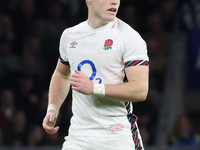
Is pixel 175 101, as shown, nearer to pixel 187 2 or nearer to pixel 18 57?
pixel 187 2

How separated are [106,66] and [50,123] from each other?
0.75 meters

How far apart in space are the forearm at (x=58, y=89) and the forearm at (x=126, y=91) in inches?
32.0

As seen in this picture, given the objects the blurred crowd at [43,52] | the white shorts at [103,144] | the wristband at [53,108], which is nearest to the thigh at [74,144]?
the white shorts at [103,144]

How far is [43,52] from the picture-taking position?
7.39 meters

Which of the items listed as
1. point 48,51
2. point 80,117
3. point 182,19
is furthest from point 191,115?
point 80,117

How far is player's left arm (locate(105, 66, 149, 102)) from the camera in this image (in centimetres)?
292

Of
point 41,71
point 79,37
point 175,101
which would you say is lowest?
point 175,101

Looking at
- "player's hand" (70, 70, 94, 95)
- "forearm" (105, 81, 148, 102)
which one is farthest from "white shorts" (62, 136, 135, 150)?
"player's hand" (70, 70, 94, 95)

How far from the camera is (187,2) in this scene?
7.98 metres

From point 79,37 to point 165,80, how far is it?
4.76 meters

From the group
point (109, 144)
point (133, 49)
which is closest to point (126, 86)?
point (133, 49)

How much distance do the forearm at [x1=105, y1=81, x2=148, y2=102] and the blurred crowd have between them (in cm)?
389

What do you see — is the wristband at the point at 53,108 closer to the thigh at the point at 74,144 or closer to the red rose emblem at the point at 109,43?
the thigh at the point at 74,144

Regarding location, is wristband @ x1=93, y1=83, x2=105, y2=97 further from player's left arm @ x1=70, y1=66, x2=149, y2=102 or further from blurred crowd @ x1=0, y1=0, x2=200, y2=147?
blurred crowd @ x1=0, y1=0, x2=200, y2=147
